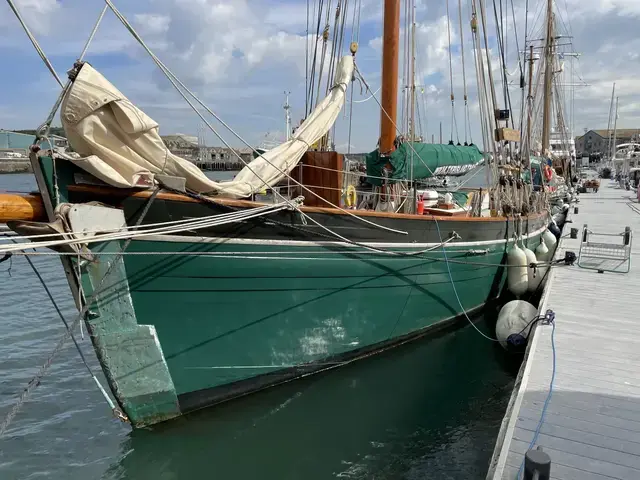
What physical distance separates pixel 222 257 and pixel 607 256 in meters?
9.23

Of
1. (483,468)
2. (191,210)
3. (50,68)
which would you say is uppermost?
(50,68)

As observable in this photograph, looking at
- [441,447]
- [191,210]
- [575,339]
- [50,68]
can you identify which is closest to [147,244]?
[191,210]

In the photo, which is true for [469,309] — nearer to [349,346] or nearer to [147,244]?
[349,346]

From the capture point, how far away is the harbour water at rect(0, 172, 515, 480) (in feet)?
17.8

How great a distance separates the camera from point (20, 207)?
4516 millimetres

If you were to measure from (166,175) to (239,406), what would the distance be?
10.0 ft

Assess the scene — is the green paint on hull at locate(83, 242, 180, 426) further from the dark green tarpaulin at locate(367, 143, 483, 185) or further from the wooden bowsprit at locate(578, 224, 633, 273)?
the wooden bowsprit at locate(578, 224, 633, 273)

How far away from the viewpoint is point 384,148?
28.3ft

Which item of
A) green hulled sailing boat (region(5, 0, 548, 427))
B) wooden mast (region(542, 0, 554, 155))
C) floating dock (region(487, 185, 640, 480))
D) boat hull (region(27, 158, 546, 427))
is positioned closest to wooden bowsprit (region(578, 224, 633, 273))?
floating dock (region(487, 185, 640, 480))

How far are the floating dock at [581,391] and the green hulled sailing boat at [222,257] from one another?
2.05 meters

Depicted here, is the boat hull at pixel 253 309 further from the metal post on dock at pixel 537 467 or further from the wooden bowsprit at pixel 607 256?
the wooden bowsprit at pixel 607 256

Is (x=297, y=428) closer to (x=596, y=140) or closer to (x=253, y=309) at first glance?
(x=253, y=309)

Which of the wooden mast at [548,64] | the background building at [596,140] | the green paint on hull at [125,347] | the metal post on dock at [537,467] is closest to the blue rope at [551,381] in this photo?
the metal post on dock at [537,467]

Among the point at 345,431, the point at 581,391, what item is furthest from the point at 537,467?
the point at 345,431
